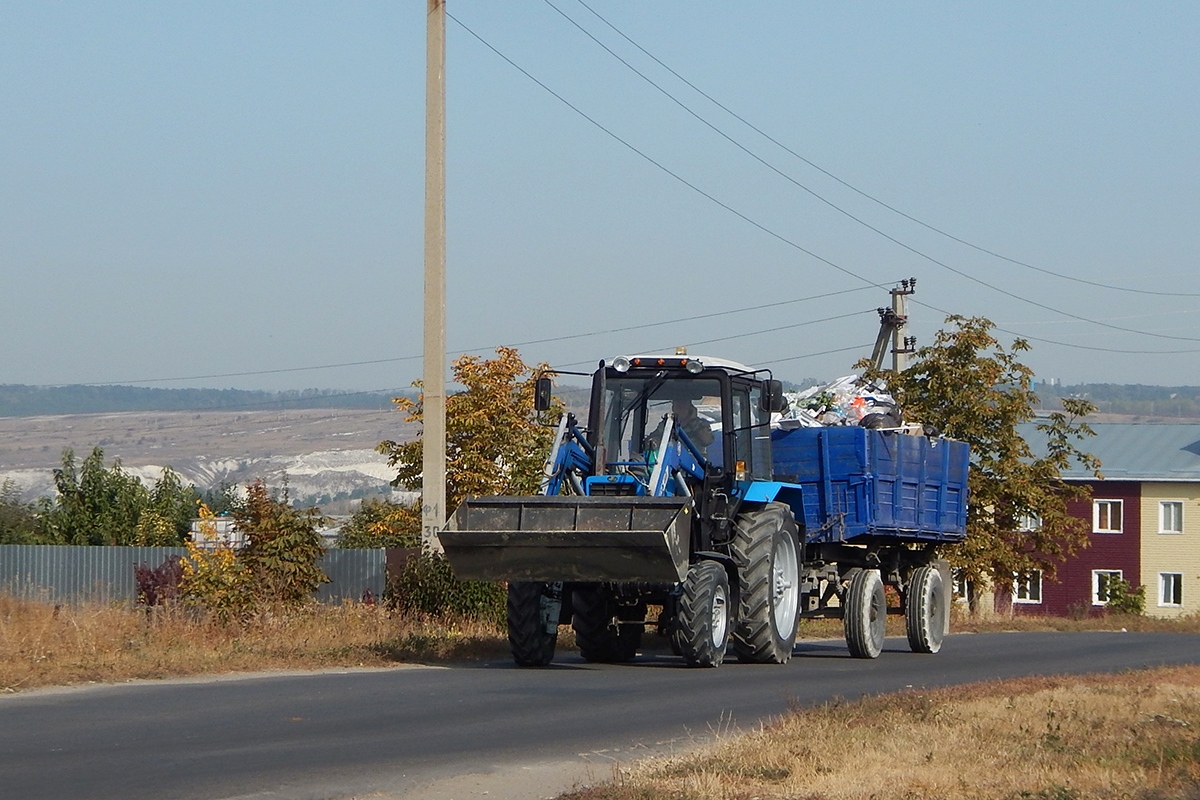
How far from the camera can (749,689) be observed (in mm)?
14797

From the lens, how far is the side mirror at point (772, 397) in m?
18.0

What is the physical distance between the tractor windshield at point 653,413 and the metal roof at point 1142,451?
175ft

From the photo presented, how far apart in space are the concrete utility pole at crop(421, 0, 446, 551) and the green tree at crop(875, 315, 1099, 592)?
18738mm

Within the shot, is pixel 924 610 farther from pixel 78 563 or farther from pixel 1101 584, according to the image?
pixel 1101 584

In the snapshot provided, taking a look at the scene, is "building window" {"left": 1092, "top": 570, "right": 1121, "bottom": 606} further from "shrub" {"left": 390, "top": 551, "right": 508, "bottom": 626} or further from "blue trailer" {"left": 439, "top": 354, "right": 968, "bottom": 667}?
"shrub" {"left": 390, "top": 551, "right": 508, "bottom": 626}

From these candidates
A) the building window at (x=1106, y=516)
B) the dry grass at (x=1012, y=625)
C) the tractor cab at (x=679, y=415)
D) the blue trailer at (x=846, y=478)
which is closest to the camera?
the tractor cab at (x=679, y=415)

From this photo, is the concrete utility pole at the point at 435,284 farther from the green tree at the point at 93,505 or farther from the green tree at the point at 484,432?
the green tree at the point at 93,505

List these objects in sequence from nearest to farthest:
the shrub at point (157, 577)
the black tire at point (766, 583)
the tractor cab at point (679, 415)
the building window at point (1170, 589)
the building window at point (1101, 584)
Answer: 1. the black tire at point (766, 583)
2. the tractor cab at point (679, 415)
3. the shrub at point (157, 577)
4. the building window at point (1101, 584)
5. the building window at point (1170, 589)

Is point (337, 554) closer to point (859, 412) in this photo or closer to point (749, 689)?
point (859, 412)

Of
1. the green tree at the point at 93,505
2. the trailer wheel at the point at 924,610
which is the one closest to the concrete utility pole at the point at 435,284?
the trailer wheel at the point at 924,610

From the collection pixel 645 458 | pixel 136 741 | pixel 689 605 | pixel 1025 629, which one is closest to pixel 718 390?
pixel 645 458

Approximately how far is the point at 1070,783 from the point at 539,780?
9.58 ft

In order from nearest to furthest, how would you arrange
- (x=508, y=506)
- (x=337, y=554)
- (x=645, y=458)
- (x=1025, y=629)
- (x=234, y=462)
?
(x=508, y=506) < (x=645, y=458) < (x=1025, y=629) < (x=337, y=554) < (x=234, y=462)

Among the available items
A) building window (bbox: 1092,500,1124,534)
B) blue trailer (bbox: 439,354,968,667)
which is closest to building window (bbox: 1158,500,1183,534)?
building window (bbox: 1092,500,1124,534)
